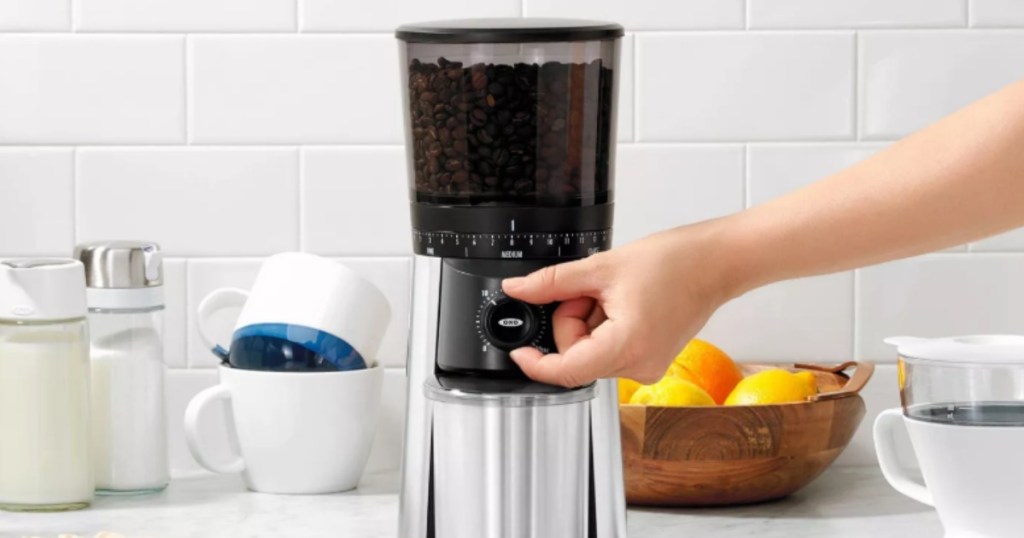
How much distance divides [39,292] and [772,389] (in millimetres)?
580

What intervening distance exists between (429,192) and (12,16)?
609mm

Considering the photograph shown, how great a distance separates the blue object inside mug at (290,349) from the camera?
46.8 inches

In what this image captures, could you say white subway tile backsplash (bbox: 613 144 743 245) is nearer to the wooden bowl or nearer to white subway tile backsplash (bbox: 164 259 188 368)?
the wooden bowl

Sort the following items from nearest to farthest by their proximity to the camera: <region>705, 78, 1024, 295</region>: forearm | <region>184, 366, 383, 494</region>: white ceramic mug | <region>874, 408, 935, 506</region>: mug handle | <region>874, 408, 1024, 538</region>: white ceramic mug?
1. <region>705, 78, 1024, 295</region>: forearm
2. <region>874, 408, 1024, 538</region>: white ceramic mug
3. <region>874, 408, 935, 506</region>: mug handle
4. <region>184, 366, 383, 494</region>: white ceramic mug

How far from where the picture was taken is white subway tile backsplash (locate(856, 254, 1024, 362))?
1.38 meters

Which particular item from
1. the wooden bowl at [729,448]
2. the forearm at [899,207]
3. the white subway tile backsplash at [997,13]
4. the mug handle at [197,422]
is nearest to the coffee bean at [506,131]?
the forearm at [899,207]

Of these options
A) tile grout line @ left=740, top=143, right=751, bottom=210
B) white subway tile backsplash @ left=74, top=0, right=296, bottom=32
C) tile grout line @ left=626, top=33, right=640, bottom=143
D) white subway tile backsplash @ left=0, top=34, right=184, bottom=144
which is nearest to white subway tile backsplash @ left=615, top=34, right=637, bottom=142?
tile grout line @ left=626, top=33, right=640, bottom=143

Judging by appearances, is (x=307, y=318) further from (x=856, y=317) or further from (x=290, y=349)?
(x=856, y=317)

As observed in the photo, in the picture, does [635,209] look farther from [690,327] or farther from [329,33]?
[690,327]

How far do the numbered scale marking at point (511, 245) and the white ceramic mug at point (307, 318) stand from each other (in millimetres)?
271

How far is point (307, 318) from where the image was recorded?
3.89 ft

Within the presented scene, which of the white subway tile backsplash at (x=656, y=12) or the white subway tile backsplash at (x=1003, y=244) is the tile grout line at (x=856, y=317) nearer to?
the white subway tile backsplash at (x=1003, y=244)

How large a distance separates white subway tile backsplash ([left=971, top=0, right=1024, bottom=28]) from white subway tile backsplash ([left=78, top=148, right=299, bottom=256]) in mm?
648

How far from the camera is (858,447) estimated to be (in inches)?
54.7
